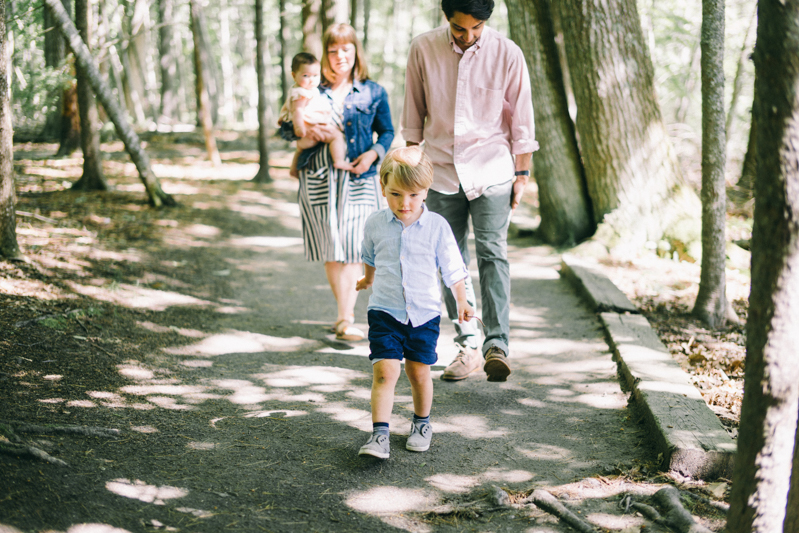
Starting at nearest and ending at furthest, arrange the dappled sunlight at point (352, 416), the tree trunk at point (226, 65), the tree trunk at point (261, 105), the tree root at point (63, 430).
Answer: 1. the tree root at point (63, 430)
2. the dappled sunlight at point (352, 416)
3. the tree trunk at point (261, 105)
4. the tree trunk at point (226, 65)

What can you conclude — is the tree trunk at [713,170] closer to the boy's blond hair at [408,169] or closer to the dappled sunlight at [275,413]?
the boy's blond hair at [408,169]

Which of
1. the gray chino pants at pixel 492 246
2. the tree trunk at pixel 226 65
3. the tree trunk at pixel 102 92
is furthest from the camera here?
the tree trunk at pixel 226 65

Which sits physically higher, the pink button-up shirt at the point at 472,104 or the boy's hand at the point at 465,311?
the pink button-up shirt at the point at 472,104

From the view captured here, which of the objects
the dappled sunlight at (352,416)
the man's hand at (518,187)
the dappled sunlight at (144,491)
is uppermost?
the man's hand at (518,187)

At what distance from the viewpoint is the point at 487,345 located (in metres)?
4.02

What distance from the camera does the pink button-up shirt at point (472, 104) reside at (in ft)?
13.1

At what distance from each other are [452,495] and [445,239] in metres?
1.26

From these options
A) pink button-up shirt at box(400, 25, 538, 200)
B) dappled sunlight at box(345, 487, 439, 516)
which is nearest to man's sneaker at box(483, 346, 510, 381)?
pink button-up shirt at box(400, 25, 538, 200)

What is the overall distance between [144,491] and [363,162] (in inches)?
115

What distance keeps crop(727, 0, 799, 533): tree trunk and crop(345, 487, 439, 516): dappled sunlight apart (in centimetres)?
124

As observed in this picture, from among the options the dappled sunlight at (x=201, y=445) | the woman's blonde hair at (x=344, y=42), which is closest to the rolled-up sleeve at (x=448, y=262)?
the dappled sunlight at (x=201, y=445)

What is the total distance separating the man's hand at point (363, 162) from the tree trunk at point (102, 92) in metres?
4.85

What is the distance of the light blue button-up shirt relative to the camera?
3.22m

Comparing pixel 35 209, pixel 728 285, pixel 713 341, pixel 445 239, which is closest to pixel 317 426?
pixel 445 239
